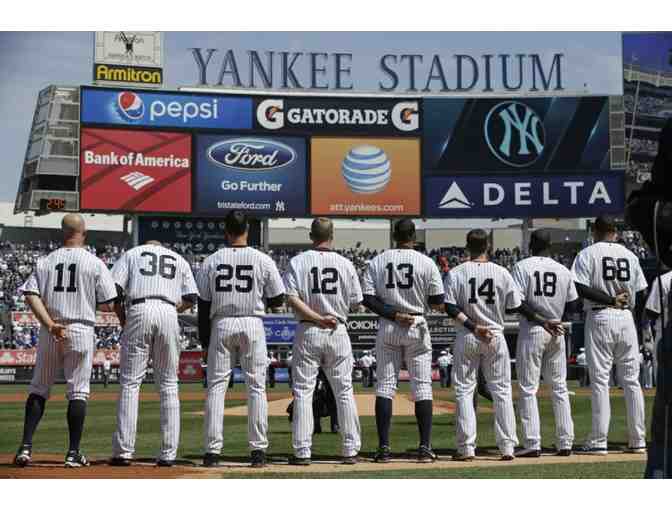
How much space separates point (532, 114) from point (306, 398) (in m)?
30.8

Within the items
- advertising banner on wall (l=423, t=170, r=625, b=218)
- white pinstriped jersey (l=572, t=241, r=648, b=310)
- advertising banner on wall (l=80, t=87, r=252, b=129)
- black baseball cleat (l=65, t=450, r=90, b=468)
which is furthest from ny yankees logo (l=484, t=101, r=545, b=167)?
black baseball cleat (l=65, t=450, r=90, b=468)

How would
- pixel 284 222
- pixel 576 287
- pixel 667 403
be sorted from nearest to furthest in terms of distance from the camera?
pixel 667 403 < pixel 576 287 < pixel 284 222

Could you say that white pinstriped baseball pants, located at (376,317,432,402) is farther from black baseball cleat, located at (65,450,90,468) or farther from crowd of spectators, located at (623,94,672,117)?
crowd of spectators, located at (623,94,672,117)

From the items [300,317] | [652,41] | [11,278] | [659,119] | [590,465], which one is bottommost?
[590,465]

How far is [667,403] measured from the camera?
4.62 m

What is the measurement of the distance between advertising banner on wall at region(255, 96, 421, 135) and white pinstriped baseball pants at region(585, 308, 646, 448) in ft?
88.1

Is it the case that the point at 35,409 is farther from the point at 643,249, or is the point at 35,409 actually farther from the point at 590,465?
the point at 643,249

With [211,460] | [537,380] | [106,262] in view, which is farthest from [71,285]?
[106,262]

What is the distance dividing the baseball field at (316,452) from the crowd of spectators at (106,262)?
70.1 ft

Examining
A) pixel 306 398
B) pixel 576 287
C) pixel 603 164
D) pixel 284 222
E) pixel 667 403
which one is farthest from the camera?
pixel 284 222

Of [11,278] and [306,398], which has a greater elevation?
[11,278]

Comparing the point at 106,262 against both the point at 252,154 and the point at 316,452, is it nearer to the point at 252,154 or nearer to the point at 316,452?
the point at 252,154

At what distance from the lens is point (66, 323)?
8039 millimetres

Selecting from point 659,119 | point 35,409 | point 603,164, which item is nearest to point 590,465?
point 35,409
